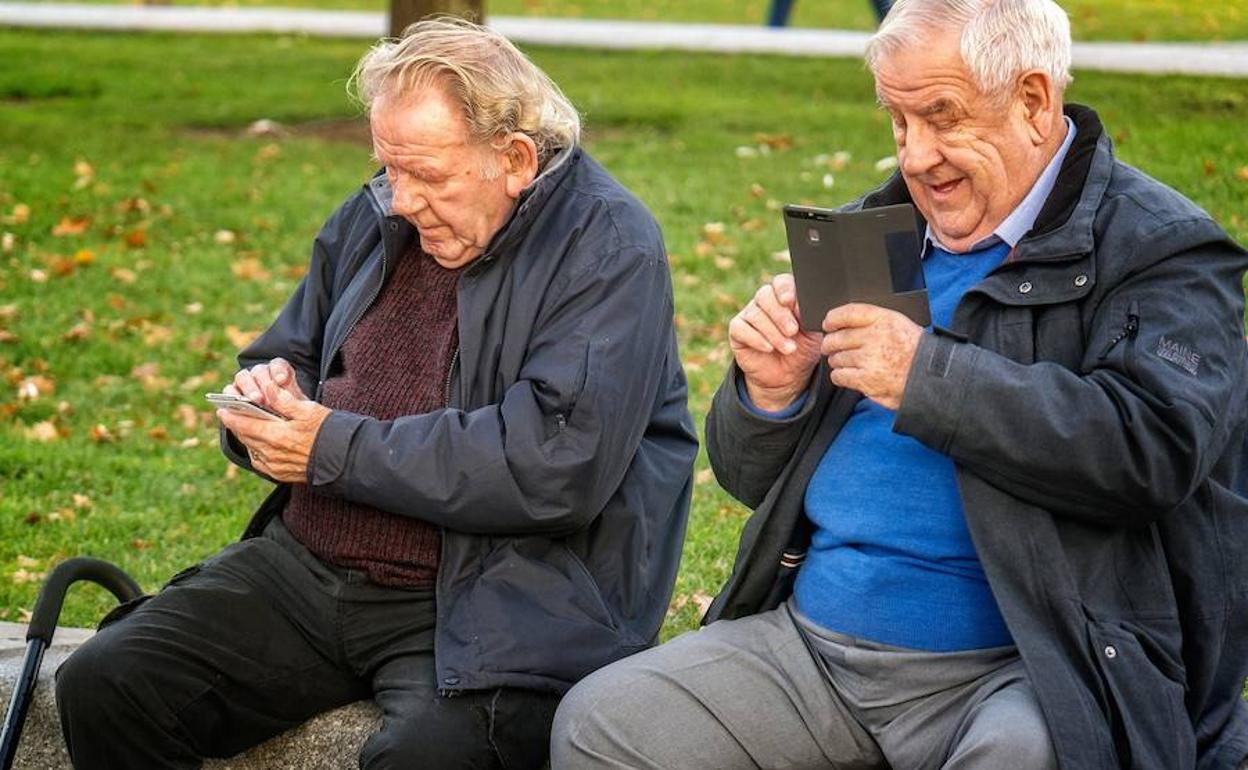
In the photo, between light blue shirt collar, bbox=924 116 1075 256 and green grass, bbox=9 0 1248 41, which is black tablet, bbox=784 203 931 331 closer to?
light blue shirt collar, bbox=924 116 1075 256

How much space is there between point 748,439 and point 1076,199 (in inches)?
27.1

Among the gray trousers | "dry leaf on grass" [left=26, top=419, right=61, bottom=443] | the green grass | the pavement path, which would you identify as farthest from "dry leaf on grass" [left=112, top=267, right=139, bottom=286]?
the green grass

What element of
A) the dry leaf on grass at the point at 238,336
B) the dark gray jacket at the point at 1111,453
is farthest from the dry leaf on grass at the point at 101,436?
the dark gray jacket at the point at 1111,453

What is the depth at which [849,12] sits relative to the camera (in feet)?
59.9

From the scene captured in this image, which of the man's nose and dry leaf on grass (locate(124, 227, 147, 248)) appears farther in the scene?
dry leaf on grass (locate(124, 227, 147, 248))

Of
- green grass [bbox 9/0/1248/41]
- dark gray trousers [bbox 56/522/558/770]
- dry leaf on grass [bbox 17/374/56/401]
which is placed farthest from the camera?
green grass [bbox 9/0/1248/41]

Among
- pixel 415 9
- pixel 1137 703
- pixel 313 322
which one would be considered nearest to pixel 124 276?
pixel 415 9

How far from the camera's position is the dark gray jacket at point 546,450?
3281mm

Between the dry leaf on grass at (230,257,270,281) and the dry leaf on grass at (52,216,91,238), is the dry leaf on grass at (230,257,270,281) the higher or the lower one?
the higher one

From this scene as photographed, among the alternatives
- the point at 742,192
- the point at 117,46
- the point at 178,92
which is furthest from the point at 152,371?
the point at 117,46

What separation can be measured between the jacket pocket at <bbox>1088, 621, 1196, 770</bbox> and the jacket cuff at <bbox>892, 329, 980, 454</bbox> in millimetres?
382

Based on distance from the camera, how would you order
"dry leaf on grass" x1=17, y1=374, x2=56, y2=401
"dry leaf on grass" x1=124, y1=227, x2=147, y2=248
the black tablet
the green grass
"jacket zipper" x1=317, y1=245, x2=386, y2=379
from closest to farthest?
the black tablet < "jacket zipper" x1=317, y1=245, x2=386, y2=379 < "dry leaf on grass" x1=17, y1=374, x2=56, y2=401 < "dry leaf on grass" x1=124, y1=227, x2=147, y2=248 < the green grass

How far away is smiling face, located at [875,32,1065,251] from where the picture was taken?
2.92m

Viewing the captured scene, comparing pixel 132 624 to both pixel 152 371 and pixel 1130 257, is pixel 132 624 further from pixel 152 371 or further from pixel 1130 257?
pixel 152 371
